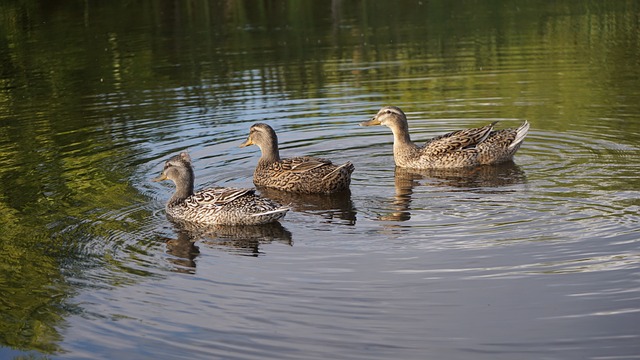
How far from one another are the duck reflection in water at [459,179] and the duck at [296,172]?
79 cm

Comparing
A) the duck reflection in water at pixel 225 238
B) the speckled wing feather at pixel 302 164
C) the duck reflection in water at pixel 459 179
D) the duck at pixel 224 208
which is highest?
the speckled wing feather at pixel 302 164

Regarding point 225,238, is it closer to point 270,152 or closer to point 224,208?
point 224,208

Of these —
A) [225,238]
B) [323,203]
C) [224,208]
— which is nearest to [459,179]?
[323,203]

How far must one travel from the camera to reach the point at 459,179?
47.3 ft

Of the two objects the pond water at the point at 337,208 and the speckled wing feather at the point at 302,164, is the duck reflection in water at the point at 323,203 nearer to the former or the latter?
the pond water at the point at 337,208

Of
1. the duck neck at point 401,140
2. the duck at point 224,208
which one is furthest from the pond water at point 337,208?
the duck neck at point 401,140

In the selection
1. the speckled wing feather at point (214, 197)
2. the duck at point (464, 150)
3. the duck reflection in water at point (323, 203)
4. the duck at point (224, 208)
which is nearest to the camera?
the duck at point (224, 208)

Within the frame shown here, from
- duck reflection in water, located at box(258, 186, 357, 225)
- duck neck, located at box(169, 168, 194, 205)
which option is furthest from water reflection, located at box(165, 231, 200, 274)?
duck reflection in water, located at box(258, 186, 357, 225)

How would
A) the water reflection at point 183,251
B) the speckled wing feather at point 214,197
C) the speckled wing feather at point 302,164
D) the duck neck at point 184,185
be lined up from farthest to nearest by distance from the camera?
1. the speckled wing feather at point 302,164
2. the duck neck at point 184,185
3. the speckled wing feather at point 214,197
4. the water reflection at point 183,251

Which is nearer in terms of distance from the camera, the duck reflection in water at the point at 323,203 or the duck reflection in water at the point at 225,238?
the duck reflection in water at the point at 225,238

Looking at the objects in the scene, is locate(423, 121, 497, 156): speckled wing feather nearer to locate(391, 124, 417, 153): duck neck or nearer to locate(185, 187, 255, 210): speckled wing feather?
Result: locate(391, 124, 417, 153): duck neck

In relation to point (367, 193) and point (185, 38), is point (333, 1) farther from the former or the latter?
point (367, 193)

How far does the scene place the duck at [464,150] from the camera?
15117 mm

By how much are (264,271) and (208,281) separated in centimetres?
58
